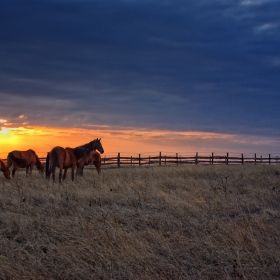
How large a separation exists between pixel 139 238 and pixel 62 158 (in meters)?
11.9

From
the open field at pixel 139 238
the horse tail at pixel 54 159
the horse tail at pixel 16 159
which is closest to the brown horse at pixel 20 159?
the horse tail at pixel 16 159

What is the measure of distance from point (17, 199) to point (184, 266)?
6038 millimetres

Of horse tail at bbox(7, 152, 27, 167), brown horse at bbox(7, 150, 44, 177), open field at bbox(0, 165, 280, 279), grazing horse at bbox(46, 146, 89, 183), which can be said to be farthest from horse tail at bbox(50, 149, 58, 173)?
open field at bbox(0, 165, 280, 279)

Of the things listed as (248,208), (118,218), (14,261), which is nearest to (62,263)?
(14,261)

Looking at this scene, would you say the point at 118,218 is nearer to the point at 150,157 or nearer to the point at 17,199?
the point at 17,199


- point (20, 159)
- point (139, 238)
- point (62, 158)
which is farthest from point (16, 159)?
point (139, 238)

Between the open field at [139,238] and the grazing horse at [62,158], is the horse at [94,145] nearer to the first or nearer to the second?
the grazing horse at [62,158]

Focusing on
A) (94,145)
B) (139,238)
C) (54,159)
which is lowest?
(139,238)

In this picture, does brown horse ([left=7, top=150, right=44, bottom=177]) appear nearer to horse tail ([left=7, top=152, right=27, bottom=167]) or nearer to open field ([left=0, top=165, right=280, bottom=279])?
horse tail ([left=7, top=152, right=27, bottom=167])

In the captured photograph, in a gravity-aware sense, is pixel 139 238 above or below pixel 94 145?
below

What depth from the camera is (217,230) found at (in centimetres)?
685

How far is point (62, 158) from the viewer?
57.9ft

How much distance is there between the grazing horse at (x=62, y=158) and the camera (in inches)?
680

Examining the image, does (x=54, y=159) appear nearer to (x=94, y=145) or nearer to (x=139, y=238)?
(x=94, y=145)
